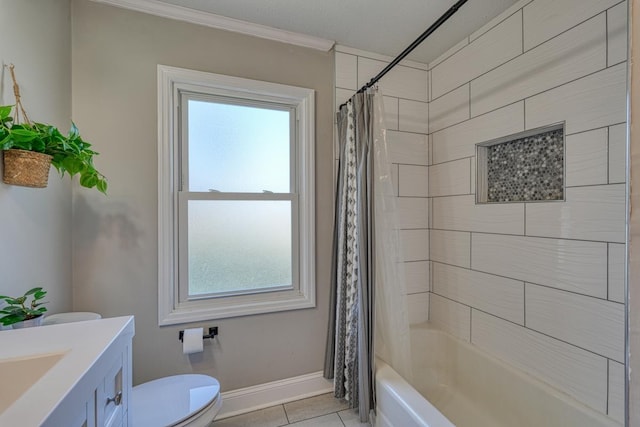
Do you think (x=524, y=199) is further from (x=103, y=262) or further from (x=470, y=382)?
(x=103, y=262)

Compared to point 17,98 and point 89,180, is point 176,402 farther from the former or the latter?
point 17,98

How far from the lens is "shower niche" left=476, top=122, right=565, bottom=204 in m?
1.38

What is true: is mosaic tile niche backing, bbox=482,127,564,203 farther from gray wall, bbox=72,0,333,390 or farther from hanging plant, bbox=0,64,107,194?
hanging plant, bbox=0,64,107,194

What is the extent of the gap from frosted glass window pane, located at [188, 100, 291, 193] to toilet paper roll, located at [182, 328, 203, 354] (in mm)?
838

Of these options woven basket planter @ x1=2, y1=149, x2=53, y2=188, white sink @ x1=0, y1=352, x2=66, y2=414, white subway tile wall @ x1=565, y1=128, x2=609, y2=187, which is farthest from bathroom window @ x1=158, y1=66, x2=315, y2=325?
white subway tile wall @ x1=565, y1=128, x2=609, y2=187

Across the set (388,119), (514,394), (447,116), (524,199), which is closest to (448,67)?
(447,116)

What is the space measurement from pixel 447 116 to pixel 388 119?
40 cm

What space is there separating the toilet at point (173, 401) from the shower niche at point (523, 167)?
1832mm

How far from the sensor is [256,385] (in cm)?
177

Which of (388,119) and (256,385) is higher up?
(388,119)

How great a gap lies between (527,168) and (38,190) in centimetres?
236

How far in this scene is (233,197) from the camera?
5.84 ft

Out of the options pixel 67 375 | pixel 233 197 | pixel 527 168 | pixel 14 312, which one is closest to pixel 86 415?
pixel 67 375

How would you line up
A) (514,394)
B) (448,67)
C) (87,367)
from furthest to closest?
(448,67), (514,394), (87,367)
